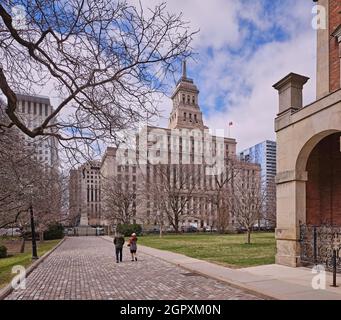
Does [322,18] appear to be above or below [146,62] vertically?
above

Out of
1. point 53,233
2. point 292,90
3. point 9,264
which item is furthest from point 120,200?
point 292,90

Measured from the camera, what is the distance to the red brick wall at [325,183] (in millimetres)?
15102

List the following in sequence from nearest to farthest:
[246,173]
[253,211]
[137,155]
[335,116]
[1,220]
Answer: [137,155] → [335,116] → [1,220] → [253,211] → [246,173]

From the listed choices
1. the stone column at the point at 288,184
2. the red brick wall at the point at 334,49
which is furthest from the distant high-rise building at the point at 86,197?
the red brick wall at the point at 334,49

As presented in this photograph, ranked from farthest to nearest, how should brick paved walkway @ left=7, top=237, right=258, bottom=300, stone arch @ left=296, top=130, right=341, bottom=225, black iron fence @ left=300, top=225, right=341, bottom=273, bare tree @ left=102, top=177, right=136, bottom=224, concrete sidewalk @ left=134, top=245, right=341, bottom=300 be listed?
1. bare tree @ left=102, top=177, right=136, bottom=224
2. stone arch @ left=296, top=130, right=341, bottom=225
3. black iron fence @ left=300, top=225, right=341, bottom=273
4. brick paved walkway @ left=7, top=237, right=258, bottom=300
5. concrete sidewalk @ left=134, top=245, right=341, bottom=300

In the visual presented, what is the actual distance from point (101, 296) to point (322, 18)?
1424 cm

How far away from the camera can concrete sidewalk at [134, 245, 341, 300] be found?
9470 millimetres

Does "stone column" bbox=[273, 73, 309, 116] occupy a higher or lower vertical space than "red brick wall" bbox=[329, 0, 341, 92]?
lower

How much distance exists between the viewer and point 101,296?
400 inches

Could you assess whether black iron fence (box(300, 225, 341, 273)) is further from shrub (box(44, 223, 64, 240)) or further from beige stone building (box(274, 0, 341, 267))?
shrub (box(44, 223, 64, 240))

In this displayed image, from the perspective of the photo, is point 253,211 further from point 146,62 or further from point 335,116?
point 146,62

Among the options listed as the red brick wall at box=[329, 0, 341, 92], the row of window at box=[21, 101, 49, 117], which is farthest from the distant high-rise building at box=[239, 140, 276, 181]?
the row of window at box=[21, 101, 49, 117]

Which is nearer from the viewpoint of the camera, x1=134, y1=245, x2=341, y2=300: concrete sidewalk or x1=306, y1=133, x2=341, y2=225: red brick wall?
x1=134, y1=245, x2=341, y2=300: concrete sidewalk
